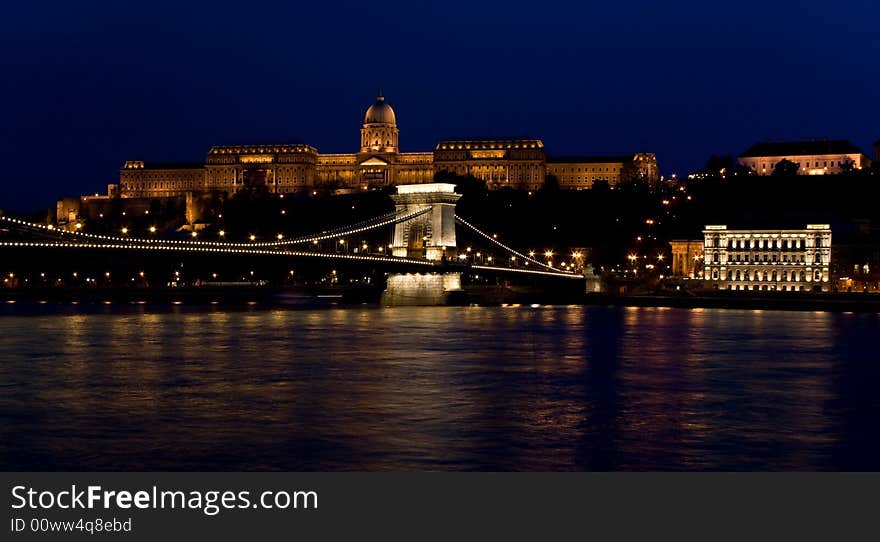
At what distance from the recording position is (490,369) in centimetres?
2139

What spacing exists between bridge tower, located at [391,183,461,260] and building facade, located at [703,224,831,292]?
59.0ft

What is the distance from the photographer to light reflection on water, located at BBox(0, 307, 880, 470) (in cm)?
1199

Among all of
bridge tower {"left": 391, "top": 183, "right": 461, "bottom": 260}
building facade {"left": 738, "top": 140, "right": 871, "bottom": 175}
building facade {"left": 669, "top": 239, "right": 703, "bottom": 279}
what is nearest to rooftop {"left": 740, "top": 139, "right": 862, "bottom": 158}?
building facade {"left": 738, "top": 140, "right": 871, "bottom": 175}

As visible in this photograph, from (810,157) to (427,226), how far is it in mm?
60829

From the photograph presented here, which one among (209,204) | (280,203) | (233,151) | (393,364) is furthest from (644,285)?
(233,151)

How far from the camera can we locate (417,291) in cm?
4922

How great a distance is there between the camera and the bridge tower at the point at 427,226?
52.4 m

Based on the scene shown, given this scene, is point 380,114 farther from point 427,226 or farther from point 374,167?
point 427,226

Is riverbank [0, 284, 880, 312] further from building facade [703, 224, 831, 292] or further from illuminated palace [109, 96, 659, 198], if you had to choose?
illuminated palace [109, 96, 659, 198]

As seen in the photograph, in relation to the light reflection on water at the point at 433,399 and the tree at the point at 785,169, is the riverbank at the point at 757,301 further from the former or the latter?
the tree at the point at 785,169

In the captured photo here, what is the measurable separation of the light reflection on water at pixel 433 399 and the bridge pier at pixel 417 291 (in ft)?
53.9

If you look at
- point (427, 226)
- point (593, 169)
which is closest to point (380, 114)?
point (593, 169)

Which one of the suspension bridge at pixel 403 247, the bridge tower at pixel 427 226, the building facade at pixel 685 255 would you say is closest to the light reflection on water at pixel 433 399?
the suspension bridge at pixel 403 247
